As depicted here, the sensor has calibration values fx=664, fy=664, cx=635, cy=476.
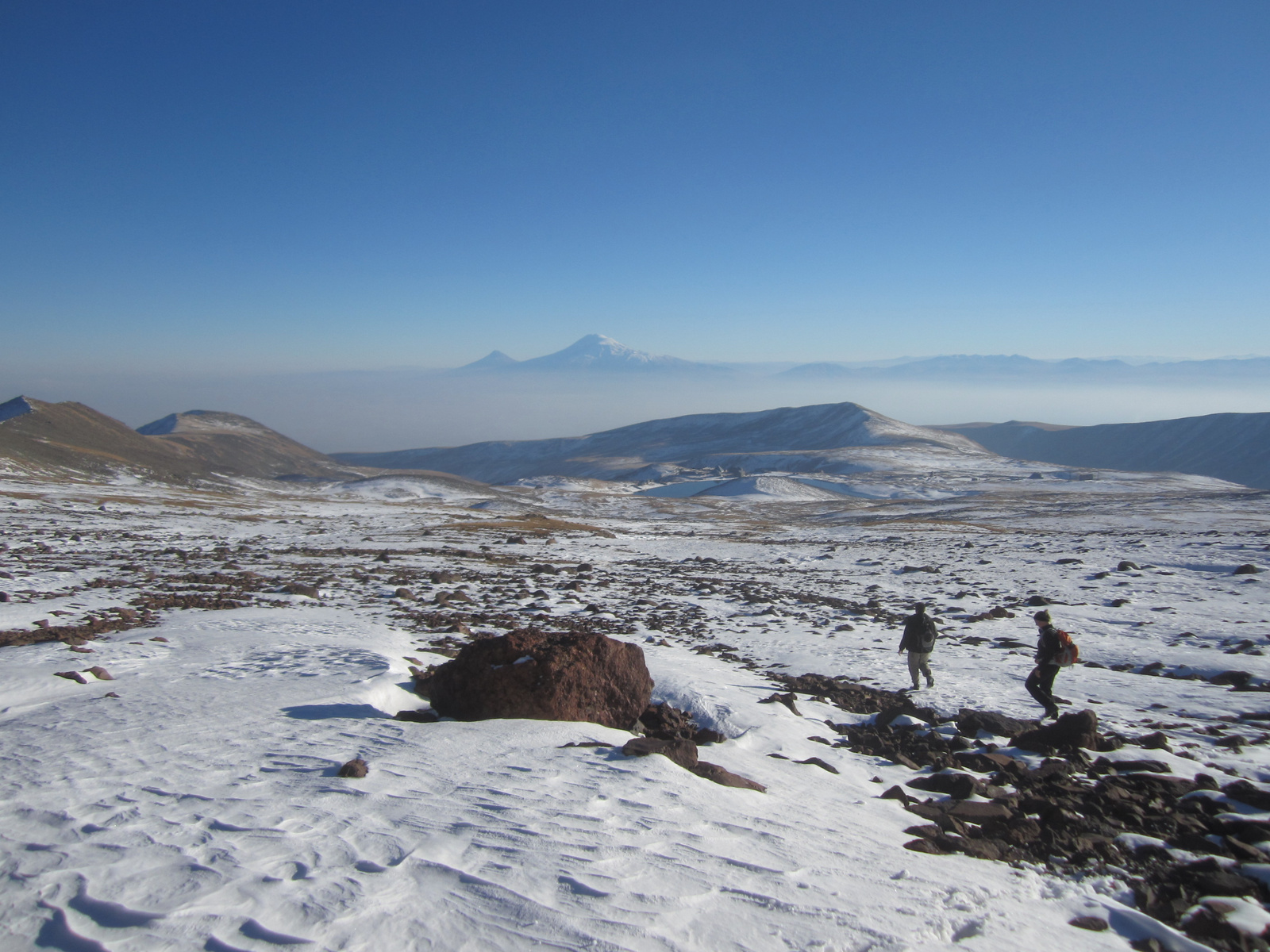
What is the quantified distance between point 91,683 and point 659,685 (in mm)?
A: 8212

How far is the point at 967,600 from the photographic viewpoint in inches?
824

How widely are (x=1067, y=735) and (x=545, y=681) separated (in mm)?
6639

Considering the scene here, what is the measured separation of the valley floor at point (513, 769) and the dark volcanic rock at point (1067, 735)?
1.42 ft

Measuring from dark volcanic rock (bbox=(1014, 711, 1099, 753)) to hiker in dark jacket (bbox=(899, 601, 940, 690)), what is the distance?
2.74m

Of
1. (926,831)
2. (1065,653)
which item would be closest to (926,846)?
(926,831)

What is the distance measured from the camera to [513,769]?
6.25 meters

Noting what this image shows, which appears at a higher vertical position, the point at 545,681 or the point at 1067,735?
the point at 545,681

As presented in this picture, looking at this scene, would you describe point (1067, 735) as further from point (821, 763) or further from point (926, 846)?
point (926, 846)

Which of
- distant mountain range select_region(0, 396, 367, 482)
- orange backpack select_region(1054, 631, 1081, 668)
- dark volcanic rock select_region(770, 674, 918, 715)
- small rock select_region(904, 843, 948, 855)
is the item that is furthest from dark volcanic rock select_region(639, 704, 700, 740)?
distant mountain range select_region(0, 396, 367, 482)

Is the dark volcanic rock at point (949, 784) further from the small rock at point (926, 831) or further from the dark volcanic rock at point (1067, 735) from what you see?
the dark volcanic rock at point (1067, 735)

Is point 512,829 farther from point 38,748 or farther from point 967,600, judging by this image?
point 967,600

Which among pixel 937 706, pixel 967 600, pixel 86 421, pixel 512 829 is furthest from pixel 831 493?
pixel 86 421

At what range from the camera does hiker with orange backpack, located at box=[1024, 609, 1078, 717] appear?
386 inches

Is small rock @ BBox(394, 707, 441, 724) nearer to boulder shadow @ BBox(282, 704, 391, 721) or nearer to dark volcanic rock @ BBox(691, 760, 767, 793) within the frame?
boulder shadow @ BBox(282, 704, 391, 721)
